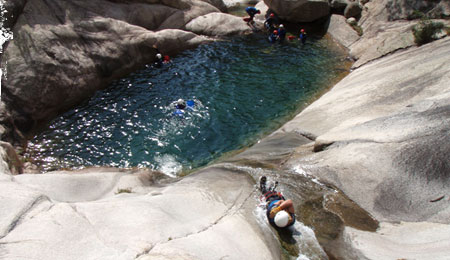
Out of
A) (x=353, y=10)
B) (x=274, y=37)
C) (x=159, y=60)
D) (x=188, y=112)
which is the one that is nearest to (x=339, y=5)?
(x=353, y=10)

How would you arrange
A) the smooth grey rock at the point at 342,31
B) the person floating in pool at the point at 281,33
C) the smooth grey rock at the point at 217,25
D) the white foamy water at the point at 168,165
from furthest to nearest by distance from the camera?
the smooth grey rock at the point at 217,25
the person floating in pool at the point at 281,33
the smooth grey rock at the point at 342,31
the white foamy water at the point at 168,165

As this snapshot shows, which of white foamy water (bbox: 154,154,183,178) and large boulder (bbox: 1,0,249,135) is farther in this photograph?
large boulder (bbox: 1,0,249,135)

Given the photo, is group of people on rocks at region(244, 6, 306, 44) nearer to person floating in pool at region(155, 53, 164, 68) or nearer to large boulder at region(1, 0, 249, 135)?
large boulder at region(1, 0, 249, 135)

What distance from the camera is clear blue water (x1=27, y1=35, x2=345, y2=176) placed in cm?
1361

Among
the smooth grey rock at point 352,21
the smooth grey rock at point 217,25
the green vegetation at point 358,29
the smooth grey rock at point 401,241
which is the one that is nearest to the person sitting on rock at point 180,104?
the smooth grey rock at point 401,241

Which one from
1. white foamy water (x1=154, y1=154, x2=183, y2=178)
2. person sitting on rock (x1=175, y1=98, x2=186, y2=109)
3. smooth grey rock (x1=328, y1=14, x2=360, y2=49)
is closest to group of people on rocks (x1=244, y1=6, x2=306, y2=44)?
smooth grey rock (x1=328, y1=14, x2=360, y2=49)

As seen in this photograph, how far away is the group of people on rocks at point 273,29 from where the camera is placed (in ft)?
85.0

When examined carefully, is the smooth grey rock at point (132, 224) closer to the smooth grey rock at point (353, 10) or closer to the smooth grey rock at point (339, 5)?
the smooth grey rock at point (353, 10)

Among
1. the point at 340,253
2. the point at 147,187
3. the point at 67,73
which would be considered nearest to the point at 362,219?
the point at 340,253

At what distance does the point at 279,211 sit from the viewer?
7805mm

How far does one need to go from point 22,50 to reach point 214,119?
385 inches

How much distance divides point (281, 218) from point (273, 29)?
23.2 metres

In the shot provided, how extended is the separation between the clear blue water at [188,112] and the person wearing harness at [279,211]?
5.43m

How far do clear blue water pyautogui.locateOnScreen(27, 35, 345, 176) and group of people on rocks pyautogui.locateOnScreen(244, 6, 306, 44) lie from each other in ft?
7.86
